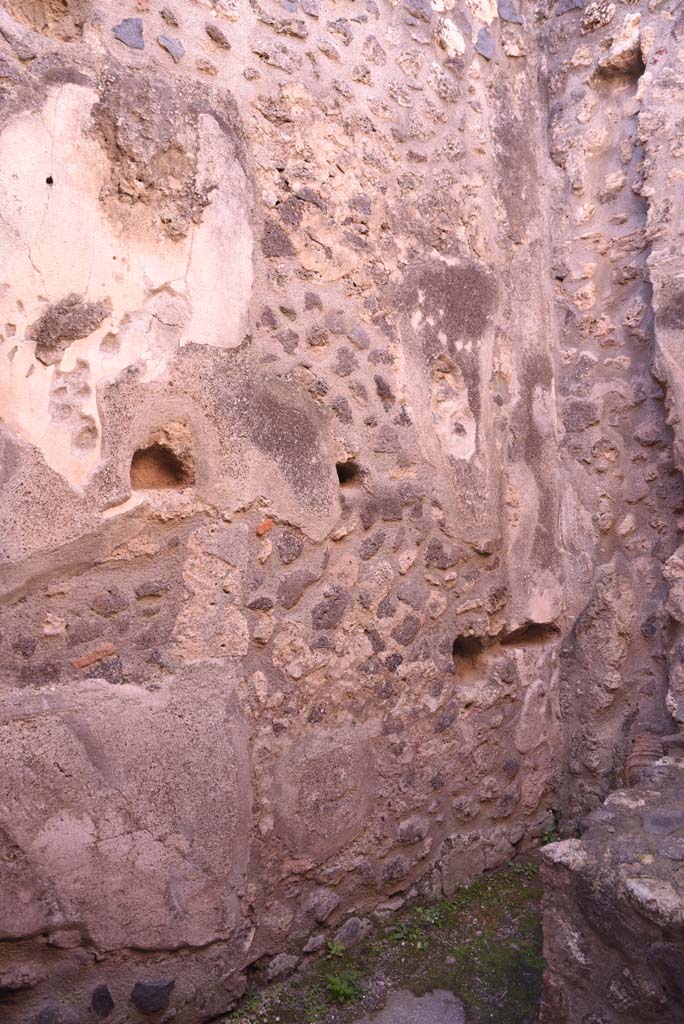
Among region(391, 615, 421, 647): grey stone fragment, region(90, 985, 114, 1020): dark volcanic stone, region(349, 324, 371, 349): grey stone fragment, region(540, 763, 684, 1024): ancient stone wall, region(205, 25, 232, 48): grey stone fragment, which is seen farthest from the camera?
region(391, 615, 421, 647): grey stone fragment

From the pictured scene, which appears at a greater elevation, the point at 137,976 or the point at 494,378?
the point at 494,378

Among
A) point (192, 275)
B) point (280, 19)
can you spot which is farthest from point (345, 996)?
point (280, 19)

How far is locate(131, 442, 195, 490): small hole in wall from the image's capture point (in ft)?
7.93

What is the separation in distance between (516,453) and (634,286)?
2.47 feet

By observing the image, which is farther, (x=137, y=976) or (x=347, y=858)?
(x=347, y=858)

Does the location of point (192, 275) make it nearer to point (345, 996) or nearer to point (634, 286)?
point (634, 286)

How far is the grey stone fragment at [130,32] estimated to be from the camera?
2377 millimetres

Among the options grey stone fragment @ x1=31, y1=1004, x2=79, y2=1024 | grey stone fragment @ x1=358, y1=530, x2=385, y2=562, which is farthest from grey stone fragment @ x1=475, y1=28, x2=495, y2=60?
grey stone fragment @ x1=31, y1=1004, x2=79, y2=1024

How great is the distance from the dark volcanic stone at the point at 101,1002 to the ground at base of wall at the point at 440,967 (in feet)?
1.25

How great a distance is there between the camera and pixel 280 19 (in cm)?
274

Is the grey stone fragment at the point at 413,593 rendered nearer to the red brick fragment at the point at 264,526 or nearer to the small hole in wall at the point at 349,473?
the small hole in wall at the point at 349,473

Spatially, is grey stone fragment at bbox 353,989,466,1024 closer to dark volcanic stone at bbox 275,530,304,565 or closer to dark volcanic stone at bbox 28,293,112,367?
dark volcanic stone at bbox 275,530,304,565

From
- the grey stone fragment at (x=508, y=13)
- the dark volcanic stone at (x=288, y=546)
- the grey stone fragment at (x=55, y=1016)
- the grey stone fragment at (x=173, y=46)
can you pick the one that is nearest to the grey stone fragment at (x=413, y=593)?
the dark volcanic stone at (x=288, y=546)

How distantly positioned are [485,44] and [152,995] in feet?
10.7
